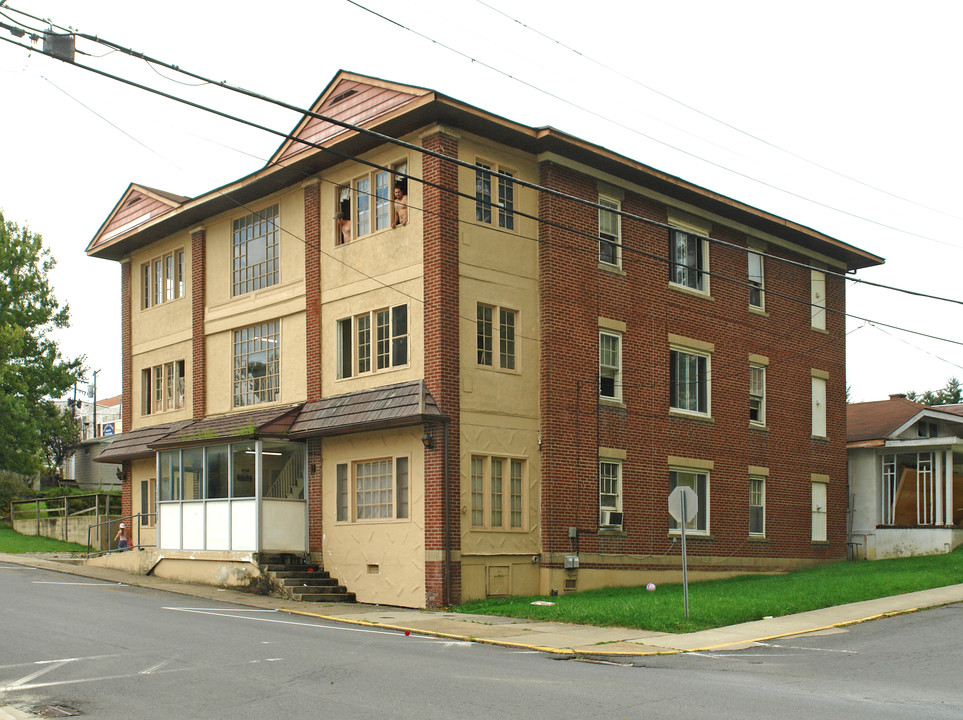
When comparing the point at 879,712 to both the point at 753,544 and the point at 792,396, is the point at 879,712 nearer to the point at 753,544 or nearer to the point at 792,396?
the point at 753,544

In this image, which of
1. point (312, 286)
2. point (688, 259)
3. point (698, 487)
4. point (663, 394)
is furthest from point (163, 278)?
point (698, 487)

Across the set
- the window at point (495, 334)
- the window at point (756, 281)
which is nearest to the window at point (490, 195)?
the window at point (495, 334)

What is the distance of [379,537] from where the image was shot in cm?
2305

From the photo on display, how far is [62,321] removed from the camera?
4975 centimetres

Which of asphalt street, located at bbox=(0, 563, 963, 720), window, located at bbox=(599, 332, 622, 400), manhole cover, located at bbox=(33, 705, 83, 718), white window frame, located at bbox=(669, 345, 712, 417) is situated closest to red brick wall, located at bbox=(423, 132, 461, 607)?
Result: asphalt street, located at bbox=(0, 563, 963, 720)

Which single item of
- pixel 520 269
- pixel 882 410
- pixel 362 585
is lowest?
pixel 362 585

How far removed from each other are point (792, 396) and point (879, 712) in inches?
861

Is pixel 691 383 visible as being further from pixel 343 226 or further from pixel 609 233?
pixel 343 226

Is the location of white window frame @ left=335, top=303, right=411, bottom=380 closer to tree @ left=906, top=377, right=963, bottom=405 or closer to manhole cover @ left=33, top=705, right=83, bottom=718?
manhole cover @ left=33, top=705, right=83, bottom=718

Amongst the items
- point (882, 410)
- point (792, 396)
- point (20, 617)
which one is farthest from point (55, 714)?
point (882, 410)

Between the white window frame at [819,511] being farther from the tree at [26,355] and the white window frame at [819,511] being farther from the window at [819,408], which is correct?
the tree at [26,355]

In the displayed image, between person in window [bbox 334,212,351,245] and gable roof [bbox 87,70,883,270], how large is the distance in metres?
1.27

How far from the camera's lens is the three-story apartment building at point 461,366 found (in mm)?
22469

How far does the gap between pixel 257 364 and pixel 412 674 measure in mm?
16413
